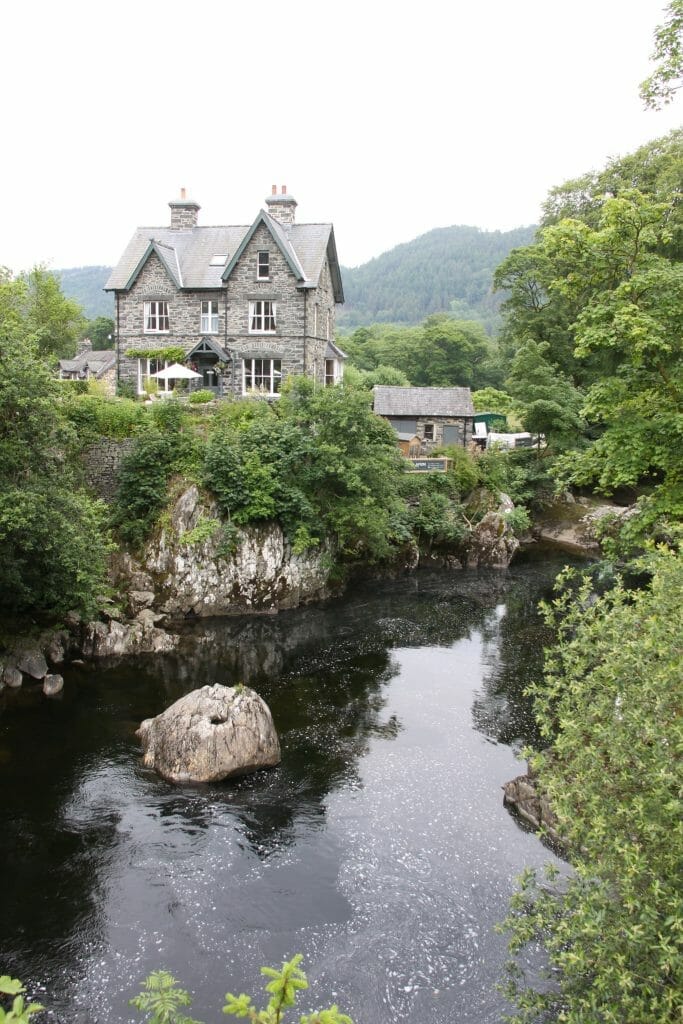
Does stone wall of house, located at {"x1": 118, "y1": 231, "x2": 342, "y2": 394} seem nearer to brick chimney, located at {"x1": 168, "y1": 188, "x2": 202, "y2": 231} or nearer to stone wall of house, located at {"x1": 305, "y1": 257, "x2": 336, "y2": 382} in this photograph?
stone wall of house, located at {"x1": 305, "y1": 257, "x2": 336, "y2": 382}

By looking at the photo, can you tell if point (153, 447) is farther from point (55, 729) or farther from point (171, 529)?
point (55, 729)

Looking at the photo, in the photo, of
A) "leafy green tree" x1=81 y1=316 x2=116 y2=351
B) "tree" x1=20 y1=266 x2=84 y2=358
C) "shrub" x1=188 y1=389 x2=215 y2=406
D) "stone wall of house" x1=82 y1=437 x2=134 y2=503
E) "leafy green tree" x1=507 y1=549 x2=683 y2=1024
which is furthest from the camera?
"leafy green tree" x1=81 y1=316 x2=116 y2=351

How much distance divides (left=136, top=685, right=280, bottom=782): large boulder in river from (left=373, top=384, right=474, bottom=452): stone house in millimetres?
30117

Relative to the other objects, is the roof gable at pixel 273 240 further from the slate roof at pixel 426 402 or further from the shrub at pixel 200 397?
the slate roof at pixel 426 402

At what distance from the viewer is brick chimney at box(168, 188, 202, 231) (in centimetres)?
4088

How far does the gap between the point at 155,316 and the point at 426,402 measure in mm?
17304

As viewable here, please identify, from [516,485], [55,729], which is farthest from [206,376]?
[55,729]

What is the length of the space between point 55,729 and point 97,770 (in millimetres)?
2462

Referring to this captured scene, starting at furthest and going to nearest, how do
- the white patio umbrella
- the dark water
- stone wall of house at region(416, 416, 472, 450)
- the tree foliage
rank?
the tree foliage, stone wall of house at region(416, 416, 472, 450), the white patio umbrella, the dark water

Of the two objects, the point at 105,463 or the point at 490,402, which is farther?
the point at 490,402

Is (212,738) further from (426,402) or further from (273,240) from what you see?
(426,402)

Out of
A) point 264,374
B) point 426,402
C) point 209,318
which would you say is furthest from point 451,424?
point 209,318

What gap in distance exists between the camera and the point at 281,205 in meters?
39.3

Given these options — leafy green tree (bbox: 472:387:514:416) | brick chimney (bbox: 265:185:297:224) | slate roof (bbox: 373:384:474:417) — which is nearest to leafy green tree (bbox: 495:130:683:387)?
slate roof (bbox: 373:384:474:417)
